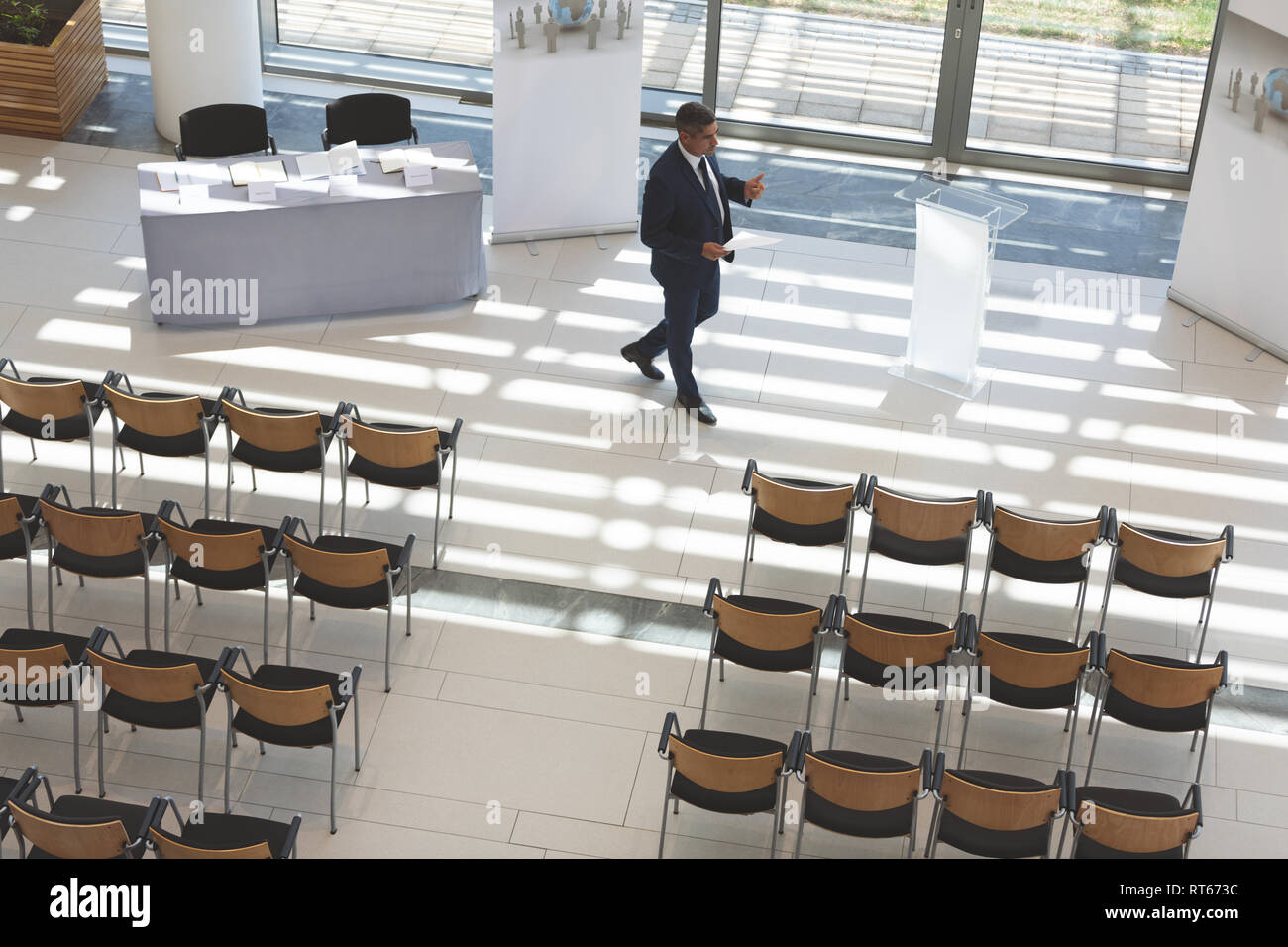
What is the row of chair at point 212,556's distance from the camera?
6586 mm

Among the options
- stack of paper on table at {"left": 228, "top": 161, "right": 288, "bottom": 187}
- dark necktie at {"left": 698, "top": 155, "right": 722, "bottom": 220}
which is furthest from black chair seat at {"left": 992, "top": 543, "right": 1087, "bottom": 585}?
stack of paper on table at {"left": 228, "top": 161, "right": 288, "bottom": 187}

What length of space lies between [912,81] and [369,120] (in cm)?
394

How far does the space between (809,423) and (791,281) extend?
5.06ft

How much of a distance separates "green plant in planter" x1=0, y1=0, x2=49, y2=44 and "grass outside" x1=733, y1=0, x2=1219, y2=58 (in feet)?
19.2

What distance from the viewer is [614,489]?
26.5ft

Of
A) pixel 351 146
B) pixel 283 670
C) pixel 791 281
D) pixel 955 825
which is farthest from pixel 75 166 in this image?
pixel 955 825

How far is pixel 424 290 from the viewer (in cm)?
929

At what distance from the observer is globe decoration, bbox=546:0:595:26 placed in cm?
930

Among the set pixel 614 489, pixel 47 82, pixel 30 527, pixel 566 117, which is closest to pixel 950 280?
pixel 614 489

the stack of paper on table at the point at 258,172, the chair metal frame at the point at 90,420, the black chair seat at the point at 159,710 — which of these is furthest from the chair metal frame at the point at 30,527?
the stack of paper on table at the point at 258,172

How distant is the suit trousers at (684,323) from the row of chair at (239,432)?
4.90 ft

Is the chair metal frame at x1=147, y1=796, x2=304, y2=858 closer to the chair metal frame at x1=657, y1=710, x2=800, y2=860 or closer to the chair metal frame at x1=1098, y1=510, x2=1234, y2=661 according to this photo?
the chair metal frame at x1=657, y1=710, x2=800, y2=860

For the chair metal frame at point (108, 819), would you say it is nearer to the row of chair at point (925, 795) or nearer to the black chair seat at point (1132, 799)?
the row of chair at point (925, 795)

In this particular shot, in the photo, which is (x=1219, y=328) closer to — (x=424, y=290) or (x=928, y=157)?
(x=928, y=157)
